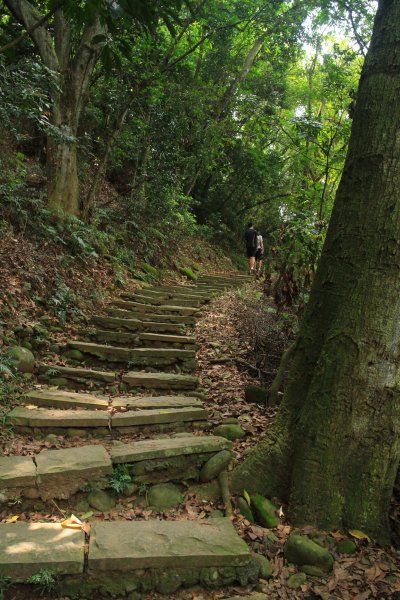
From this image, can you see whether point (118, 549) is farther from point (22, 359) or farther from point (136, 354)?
point (136, 354)

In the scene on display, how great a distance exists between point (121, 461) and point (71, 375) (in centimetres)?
206

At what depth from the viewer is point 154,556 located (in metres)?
2.70

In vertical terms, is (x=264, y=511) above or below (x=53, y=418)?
below

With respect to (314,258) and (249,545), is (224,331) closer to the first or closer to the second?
(314,258)

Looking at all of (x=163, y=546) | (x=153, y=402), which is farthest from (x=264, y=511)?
(x=153, y=402)

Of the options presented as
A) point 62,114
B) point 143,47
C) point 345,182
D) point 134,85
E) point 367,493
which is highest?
point 143,47

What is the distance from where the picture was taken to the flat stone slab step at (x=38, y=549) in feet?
8.13

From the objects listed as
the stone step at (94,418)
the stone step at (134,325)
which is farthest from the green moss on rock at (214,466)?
the stone step at (134,325)

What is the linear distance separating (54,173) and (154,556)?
24.8ft

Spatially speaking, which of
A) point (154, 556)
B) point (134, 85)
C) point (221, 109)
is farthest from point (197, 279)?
point (154, 556)

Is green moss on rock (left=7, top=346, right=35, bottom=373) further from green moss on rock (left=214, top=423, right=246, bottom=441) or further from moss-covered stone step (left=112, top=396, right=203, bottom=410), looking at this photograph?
green moss on rock (left=214, top=423, right=246, bottom=441)

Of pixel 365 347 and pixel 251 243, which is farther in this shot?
pixel 251 243

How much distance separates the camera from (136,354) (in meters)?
6.05

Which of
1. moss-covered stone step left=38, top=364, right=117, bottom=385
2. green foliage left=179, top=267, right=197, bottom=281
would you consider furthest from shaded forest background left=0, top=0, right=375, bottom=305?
moss-covered stone step left=38, top=364, right=117, bottom=385
